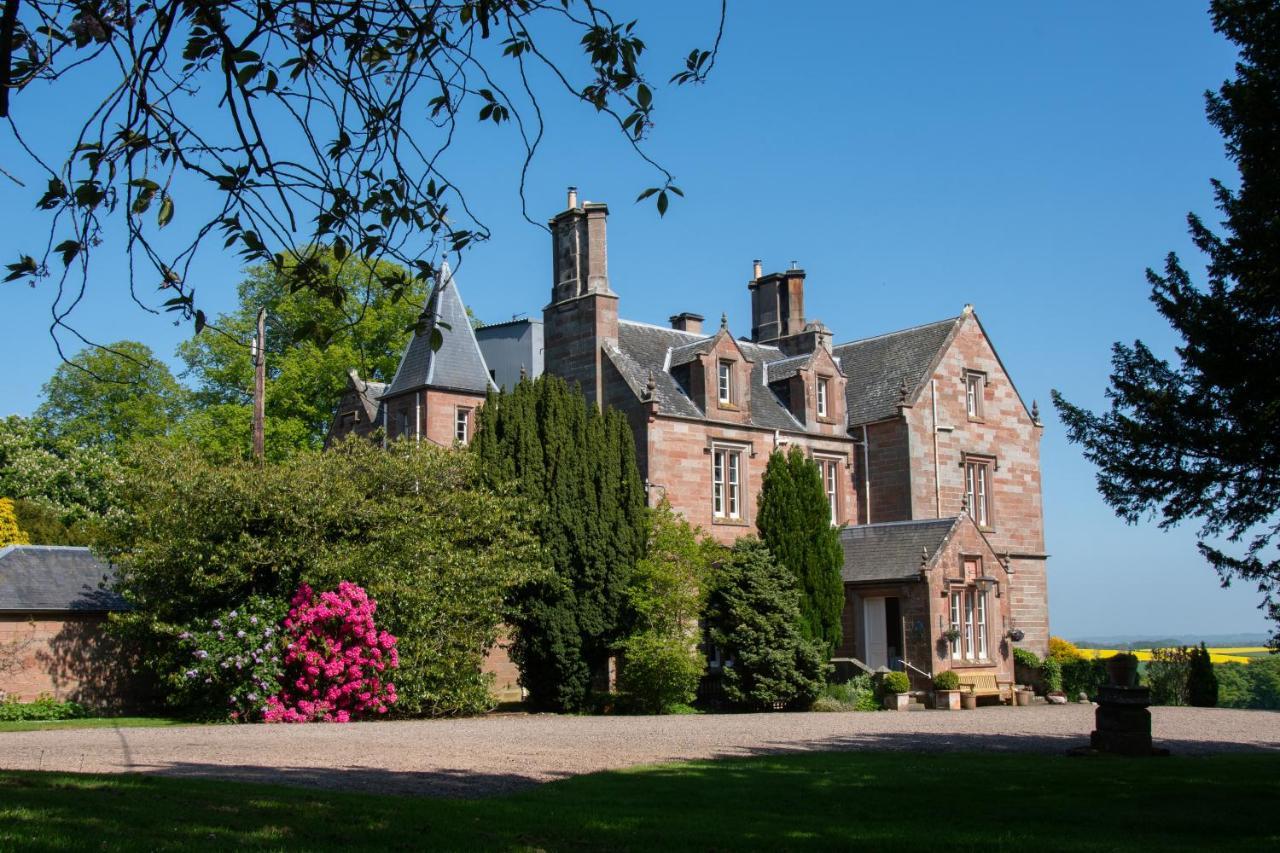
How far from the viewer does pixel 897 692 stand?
30.8m

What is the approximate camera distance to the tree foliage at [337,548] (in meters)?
24.1

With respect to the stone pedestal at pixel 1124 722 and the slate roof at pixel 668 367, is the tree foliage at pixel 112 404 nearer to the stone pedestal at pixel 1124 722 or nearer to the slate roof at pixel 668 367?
the slate roof at pixel 668 367

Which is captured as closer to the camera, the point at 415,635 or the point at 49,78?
the point at 49,78

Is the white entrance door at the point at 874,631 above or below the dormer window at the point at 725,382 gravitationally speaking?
below

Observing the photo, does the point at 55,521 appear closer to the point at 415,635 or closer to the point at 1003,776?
the point at 415,635

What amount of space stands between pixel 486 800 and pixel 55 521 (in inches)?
1269

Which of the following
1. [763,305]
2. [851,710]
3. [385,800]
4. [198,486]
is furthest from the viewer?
[763,305]

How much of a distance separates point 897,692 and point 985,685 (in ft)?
11.9

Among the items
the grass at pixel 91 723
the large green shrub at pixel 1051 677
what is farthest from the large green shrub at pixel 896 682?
the grass at pixel 91 723

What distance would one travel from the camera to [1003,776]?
15.3 metres

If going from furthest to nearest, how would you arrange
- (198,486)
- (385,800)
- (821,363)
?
(821,363)
(198,486)
(385,800)

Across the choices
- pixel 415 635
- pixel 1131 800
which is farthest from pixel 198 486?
pixel 1131 800

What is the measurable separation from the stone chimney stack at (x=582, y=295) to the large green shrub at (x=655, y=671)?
9054mm

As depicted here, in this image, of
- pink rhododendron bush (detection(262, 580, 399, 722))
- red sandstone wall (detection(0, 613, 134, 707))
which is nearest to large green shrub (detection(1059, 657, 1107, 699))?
pink rhododendron bush (detection(262, 580, 399, 722))
